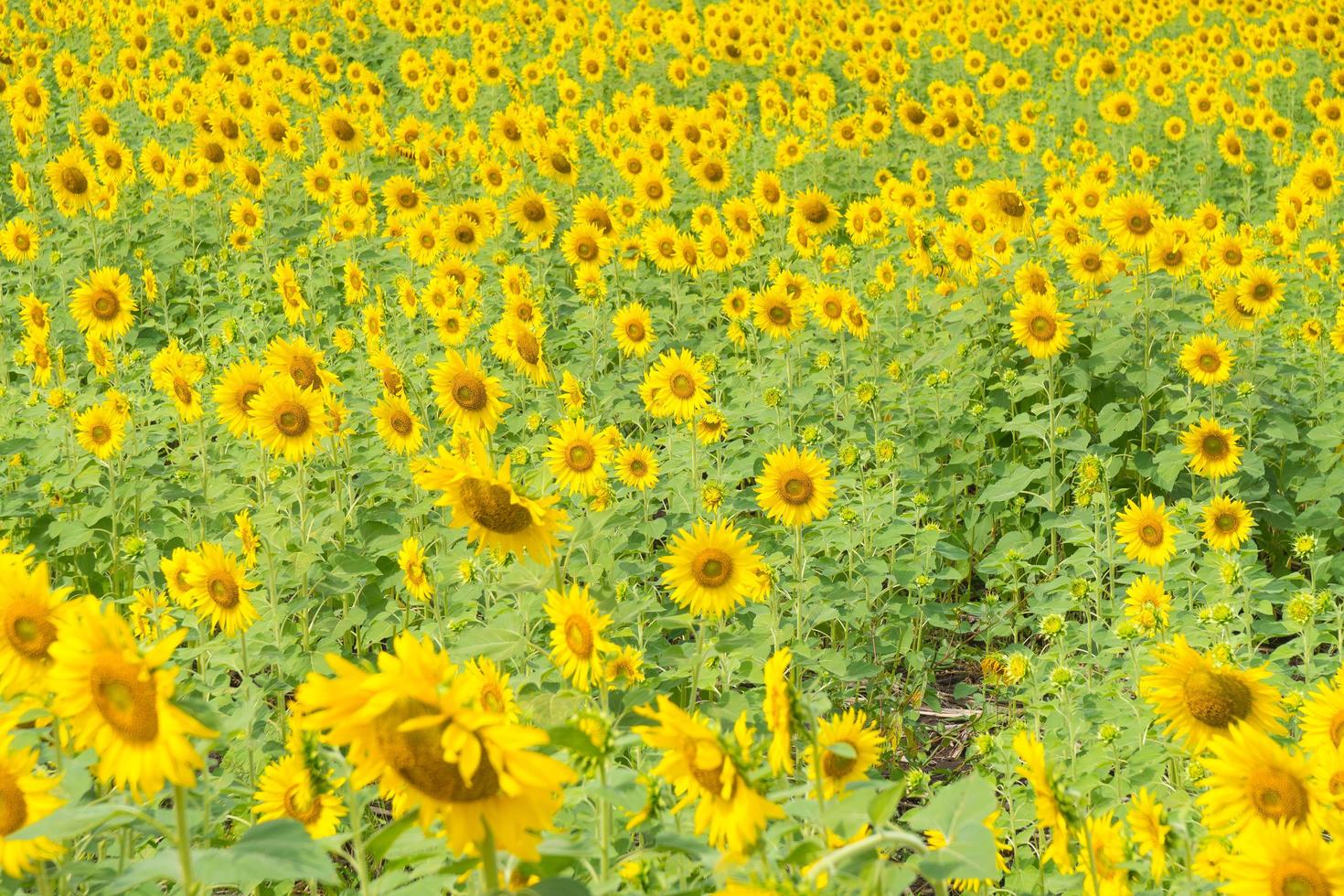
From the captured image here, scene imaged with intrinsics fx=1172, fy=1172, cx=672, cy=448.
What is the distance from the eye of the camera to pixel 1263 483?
A: 17.1ft

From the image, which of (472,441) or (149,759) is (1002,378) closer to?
(472,441)

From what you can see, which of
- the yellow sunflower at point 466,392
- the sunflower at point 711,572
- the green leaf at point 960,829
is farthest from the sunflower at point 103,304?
the green leaf at point 960,829

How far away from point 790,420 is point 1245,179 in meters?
6.32

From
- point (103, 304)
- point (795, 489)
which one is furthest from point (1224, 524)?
point (103, 304)

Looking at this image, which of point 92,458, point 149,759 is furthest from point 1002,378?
point 149,759

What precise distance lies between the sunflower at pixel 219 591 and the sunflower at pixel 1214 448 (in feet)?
11.8

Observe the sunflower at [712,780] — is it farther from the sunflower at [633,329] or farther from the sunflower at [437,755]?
the sunflower at [633,329]

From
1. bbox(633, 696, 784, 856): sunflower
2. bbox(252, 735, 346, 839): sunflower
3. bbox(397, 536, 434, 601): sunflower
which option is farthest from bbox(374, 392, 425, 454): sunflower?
bbox(633, 696, 784, 856): sunflower

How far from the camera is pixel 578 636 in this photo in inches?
107

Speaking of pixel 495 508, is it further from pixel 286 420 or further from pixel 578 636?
pixel 286 420

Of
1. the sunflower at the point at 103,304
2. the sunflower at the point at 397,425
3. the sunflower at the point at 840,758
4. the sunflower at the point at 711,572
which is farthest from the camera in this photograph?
the sunflower at the point at 103,304

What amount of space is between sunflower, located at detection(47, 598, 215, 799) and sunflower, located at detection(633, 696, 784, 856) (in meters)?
0.55

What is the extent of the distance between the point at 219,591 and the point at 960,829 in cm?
253

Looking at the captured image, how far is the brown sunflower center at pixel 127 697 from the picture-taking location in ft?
4.56
